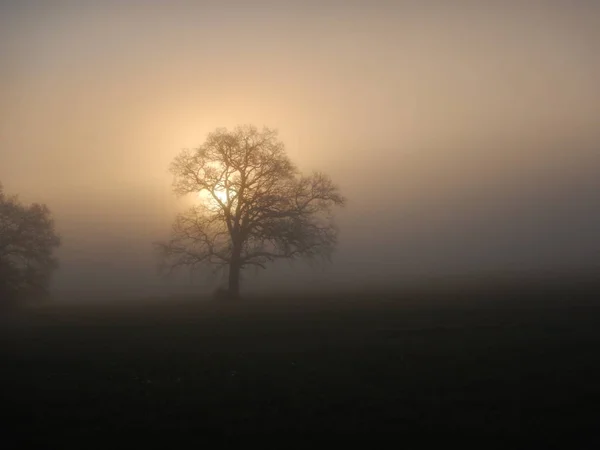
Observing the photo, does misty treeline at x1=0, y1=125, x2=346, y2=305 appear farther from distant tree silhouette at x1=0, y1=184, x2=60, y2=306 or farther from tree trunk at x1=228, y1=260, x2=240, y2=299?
distant tree silhouette at x1=0, y1=184, x2=60, y2=306

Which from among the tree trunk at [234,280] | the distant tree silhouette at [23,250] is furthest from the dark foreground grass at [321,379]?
the distant tree silhouette at [23,250]

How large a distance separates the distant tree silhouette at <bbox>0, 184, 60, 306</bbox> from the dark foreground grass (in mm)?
29066

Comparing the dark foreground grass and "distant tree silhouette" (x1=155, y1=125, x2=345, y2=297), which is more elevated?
"distant tree silhouette" (x1=155, y1=125, x2=345, y2=297)

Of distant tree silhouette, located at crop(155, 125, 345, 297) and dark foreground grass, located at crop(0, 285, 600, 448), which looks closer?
dark foreground grass, located at crop(0, 285, 600, 448)

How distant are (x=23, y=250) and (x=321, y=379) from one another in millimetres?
51182

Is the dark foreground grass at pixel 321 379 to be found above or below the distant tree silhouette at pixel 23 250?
below

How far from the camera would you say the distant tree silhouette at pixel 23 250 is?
5225cm

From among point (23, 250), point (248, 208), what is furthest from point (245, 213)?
point (23, 250)

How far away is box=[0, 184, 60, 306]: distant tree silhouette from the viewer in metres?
52.2

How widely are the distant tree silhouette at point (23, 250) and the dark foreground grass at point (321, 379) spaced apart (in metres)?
29.1

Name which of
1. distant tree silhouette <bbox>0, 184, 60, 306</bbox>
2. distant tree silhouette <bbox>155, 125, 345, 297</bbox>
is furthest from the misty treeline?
distant tree silhouette <bbox>0, 184, 60, 306</bbox>

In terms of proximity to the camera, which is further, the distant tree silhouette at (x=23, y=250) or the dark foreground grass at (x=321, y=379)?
the distant tree silhouette at (x=23, y=250)

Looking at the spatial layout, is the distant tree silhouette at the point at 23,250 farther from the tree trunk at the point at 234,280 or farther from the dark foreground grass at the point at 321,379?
the dark foreground grass at the point at 321,379

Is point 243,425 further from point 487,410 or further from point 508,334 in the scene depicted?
point 508,334
